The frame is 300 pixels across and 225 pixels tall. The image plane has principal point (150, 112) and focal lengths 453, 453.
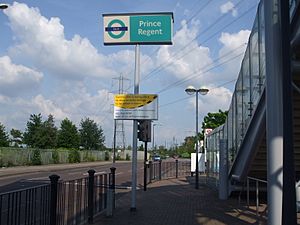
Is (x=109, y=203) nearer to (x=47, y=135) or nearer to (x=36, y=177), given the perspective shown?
(x=36, y=177)

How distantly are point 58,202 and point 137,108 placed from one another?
252 inches

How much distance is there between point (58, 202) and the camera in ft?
29.6

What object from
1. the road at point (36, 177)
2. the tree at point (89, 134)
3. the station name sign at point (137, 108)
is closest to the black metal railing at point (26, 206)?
the station name sign at point (137, 108)

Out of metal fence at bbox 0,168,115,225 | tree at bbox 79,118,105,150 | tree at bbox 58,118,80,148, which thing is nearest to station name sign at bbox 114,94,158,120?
metal fence at bbox 0,168,115,225

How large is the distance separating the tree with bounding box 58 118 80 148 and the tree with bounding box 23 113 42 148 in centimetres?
559

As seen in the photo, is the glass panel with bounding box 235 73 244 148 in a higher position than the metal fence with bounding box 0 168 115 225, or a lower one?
higher

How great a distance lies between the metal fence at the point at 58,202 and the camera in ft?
23.2

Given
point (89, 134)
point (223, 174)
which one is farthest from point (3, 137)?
point (223, 174)

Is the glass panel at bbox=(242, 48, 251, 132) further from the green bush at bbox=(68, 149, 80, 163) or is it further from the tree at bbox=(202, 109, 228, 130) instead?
the green bush at bbox=(68, 149, 80, 163)

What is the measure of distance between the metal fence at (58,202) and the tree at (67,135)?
Answer: 232 ft

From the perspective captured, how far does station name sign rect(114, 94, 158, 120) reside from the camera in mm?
14953

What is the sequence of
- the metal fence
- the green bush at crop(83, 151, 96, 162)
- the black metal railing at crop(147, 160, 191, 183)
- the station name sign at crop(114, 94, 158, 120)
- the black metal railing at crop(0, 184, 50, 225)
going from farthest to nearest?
the green bush at crop(83, 151, 96, 162) → the black metal railing at crop(147, 160, 191, 183) → the station name sign at crop(114, 94, 158, 120) → the metal fence → the black metal railing at crop(0, 184, 50, 225)

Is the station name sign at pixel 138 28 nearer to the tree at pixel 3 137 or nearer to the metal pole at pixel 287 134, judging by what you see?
the metal pole at pixel 287 134

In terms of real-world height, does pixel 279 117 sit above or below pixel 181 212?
above
